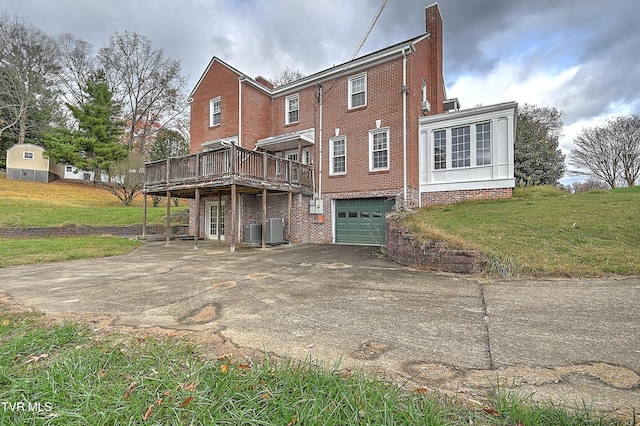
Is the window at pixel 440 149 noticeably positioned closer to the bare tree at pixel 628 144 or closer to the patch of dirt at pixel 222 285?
the patch of dirt at pixel 222 285

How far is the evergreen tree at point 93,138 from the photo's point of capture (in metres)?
27.2

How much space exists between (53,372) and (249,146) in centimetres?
1369

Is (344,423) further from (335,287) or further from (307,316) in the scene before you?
(335,287)

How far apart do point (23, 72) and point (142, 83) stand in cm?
1165

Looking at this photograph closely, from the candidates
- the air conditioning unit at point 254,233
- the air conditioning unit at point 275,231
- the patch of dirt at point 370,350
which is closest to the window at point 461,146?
the air conditioning unit at point 275,231

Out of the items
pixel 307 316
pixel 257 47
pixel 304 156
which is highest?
pixel 257 47

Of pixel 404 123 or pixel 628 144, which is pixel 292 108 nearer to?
pixel 404 123

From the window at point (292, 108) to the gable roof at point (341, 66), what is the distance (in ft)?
1.44

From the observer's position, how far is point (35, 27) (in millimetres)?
30078

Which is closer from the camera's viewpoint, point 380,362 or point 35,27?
point 380,362

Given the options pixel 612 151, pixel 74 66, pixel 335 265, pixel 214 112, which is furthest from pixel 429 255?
pixel 74 66

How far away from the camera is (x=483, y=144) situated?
38.5 ft

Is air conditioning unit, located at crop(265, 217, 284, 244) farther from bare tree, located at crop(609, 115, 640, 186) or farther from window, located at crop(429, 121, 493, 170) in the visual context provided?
bare tree, located at crop(609, 115, 640, 186)

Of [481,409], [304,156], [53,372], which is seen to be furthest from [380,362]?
[304,156]
